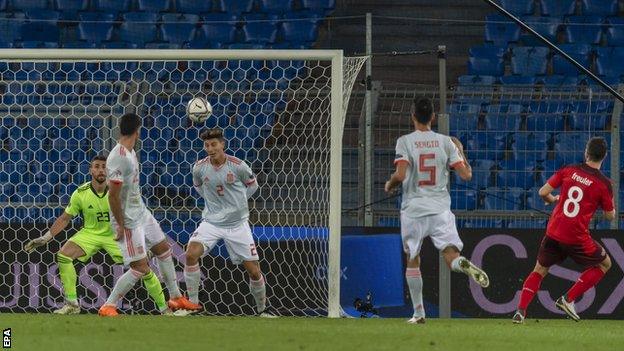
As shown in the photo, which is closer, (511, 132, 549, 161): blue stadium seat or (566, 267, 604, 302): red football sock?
(566, 267, 604, 302): red football sock

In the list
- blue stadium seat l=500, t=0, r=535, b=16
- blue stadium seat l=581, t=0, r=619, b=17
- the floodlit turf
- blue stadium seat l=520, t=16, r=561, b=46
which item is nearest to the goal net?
the floodlit turf

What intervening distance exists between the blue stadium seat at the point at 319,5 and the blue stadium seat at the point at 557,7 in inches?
120

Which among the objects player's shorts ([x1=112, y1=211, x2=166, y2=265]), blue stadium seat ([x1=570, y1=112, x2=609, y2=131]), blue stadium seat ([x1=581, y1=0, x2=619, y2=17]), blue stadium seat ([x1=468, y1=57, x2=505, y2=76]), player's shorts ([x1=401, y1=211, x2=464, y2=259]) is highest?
blue stadium seat ([x1=581, y1=0, x2=619, y2=17])

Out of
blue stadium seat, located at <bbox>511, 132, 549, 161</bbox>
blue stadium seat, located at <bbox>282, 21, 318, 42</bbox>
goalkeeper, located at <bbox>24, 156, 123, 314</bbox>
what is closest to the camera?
goalkeeper, located at <bbox>24, 156, 123, 314</bbox>

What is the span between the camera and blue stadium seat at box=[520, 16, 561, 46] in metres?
20.8

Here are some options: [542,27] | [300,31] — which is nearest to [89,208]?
[300,31]

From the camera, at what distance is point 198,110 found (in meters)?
12.4

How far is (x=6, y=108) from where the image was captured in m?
13.9

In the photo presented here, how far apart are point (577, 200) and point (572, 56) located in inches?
337

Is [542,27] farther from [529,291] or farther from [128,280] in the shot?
[128,280]

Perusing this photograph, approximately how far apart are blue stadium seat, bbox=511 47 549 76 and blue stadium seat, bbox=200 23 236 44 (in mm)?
3978

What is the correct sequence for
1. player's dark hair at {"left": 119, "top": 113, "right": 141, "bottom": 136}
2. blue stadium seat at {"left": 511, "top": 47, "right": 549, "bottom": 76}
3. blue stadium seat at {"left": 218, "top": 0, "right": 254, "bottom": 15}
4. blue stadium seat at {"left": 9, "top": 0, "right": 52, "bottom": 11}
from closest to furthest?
player's dark hair at {"left": 119, "top": 113, "right": 141, "bottom": 136}
blue stadium seat at {"left": 511, "top": 47, "right": 549, "bottom": 76}
blue stadium seat at {"left": 218, "top": 0, "right": 254, "bottom": 15}
blue stadium seat at {"left": 9, "top": 0, "right": 52, "bottom": 11}

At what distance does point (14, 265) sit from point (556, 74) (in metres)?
9.02

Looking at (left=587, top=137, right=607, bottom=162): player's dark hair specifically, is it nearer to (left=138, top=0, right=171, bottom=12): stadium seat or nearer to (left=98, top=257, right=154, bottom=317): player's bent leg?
(left=98, top=257, right=154, bottom=317): player's bent leg
